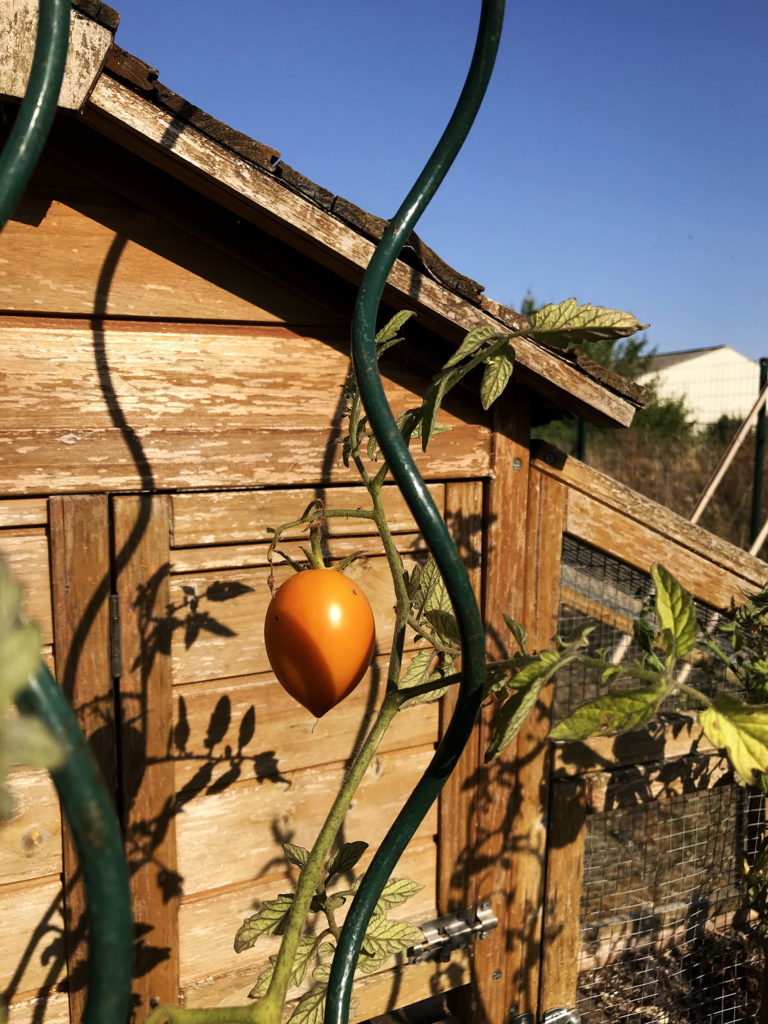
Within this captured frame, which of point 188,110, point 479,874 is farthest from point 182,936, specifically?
point 188,110

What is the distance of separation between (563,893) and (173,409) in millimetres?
1616

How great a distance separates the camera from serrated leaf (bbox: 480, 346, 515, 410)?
716 mm

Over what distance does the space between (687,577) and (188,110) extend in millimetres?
1536

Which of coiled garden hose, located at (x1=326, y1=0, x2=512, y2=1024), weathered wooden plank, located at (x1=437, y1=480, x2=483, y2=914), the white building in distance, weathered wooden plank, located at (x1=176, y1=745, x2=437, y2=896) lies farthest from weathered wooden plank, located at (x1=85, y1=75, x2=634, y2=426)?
the white building in distance

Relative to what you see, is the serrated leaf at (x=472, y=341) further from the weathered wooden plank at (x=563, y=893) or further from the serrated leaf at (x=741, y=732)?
the weathered wooden plank at (x=563, y=893)

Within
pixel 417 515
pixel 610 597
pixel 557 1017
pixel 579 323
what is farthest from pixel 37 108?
pixel 557 1017

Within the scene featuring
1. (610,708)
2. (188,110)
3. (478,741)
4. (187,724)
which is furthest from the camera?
(478,741)

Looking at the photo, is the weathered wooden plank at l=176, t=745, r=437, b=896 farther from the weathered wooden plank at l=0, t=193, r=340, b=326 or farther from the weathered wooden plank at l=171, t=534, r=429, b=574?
the weathered wooden plank at l=0, t=193, r=340, b=326

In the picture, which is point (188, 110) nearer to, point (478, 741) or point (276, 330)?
point (276, 330)

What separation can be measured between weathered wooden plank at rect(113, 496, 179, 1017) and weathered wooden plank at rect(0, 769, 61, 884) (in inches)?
5.4

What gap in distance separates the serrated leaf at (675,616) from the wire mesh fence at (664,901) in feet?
4.53

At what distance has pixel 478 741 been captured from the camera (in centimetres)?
184

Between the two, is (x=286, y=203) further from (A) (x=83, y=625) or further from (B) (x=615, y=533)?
(B) (x=615, y=533)

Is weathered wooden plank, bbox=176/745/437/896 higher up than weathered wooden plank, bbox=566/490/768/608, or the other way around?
weathered wooden plank, bbox=566/490/768/608
